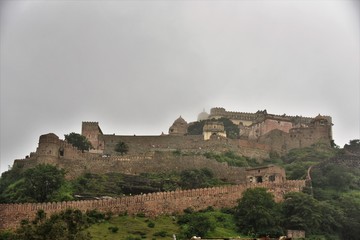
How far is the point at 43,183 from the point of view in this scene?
52.8 meters

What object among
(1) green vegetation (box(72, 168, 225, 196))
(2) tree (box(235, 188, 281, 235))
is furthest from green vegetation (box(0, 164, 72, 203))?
(2) tree (box(235, 188, 281, 235))

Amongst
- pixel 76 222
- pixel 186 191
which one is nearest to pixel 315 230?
pixel 186 191

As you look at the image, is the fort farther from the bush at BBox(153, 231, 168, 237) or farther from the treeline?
the bush at BBox(153, 231, 168, 237)

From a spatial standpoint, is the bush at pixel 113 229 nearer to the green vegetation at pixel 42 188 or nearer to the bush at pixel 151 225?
the bush at pixel 151 225

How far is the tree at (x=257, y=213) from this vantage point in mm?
49406

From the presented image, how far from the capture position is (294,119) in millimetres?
83375

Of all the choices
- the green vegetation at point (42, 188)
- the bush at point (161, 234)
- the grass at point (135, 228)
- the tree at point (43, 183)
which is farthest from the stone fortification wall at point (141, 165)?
the bush at point (161, 234)

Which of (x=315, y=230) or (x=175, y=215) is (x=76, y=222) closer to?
(x=175, y=215)

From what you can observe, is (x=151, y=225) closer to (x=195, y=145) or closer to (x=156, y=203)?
(x=156, y=203)

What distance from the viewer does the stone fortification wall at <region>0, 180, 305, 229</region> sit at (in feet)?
158

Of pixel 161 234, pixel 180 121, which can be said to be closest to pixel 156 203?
pixel 161 234

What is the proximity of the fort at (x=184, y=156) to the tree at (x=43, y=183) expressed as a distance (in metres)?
3.77

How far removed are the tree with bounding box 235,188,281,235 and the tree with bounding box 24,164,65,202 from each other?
1402cm

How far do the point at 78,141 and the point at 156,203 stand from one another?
821 inches
